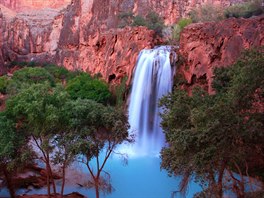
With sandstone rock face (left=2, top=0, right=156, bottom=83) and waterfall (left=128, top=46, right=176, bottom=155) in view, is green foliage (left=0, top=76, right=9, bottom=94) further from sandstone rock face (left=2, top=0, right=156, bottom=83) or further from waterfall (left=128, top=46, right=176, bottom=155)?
waterfall (left=128, top=46, right=176, bottom=155)

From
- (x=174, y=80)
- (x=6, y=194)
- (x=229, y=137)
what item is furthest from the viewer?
(x=174, y=80)

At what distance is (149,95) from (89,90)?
25.7 ft

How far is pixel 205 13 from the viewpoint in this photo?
4072cm

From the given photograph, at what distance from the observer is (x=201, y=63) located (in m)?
26.8

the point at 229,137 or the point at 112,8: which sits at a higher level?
the point at 112,8

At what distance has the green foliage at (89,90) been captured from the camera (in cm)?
3359

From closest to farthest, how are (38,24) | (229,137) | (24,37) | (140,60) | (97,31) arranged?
(229,137), (140,60), (97,31), (24,37), (38,24)

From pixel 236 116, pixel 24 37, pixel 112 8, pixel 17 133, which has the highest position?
pixel 112 8

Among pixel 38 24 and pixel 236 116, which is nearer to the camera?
pixel 236 116

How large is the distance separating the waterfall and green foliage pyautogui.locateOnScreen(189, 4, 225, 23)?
35.2 feet

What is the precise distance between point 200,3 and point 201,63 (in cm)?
2067

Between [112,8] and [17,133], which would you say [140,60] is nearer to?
[112,8]

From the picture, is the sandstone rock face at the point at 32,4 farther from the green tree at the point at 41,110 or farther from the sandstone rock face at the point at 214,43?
the green tree at the point at 41,110

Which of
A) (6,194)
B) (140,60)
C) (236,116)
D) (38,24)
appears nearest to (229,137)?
(236,116)
